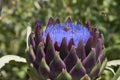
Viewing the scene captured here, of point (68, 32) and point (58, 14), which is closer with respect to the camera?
point (68, 32)

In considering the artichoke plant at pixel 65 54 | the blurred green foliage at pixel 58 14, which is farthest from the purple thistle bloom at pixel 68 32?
the blurred green foliage at pixel 58 14

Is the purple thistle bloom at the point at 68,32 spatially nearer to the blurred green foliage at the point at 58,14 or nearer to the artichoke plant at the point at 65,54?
the artichoke plant at the point at 65,54

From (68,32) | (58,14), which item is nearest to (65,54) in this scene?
(68,32)

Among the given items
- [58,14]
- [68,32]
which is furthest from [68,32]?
[58,14]

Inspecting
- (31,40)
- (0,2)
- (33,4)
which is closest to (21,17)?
(33,4)

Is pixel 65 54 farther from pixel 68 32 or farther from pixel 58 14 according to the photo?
pixel 58 14

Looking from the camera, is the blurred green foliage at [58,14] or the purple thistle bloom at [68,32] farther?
the blurred green foliage at [58,14]

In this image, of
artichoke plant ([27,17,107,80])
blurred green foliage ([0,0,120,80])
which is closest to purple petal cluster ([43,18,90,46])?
artichoke plant ([27,17,107,80])
